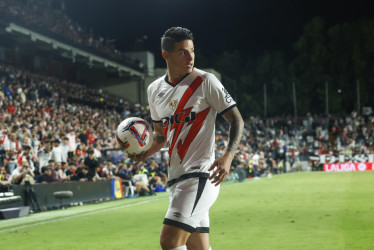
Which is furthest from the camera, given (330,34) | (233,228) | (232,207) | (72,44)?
(330,34)

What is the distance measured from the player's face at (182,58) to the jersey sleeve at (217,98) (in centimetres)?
23

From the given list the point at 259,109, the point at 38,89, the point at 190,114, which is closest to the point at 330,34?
the point at 259,109

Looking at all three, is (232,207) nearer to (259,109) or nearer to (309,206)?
(309,206)

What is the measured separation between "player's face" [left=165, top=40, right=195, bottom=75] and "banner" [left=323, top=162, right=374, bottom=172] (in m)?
40.8

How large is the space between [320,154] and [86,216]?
3350 cm

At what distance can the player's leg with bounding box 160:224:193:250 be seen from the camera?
4602 mm

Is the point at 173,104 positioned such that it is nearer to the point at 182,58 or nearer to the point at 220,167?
the point at 182,58

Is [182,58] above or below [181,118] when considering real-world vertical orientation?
above

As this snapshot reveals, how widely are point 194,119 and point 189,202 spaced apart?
0.66 m

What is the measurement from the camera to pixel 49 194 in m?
18.3

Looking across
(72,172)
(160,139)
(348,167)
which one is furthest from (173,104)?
(348,167)

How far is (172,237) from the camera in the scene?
462 cm

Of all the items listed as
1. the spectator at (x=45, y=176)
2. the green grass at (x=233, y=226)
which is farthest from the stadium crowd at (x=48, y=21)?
the green grass at (x=233, y=226)

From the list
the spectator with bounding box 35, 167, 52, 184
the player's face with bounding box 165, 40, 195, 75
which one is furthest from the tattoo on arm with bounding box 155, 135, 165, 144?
the spectator with bounding box 35, 167, 52, 184
